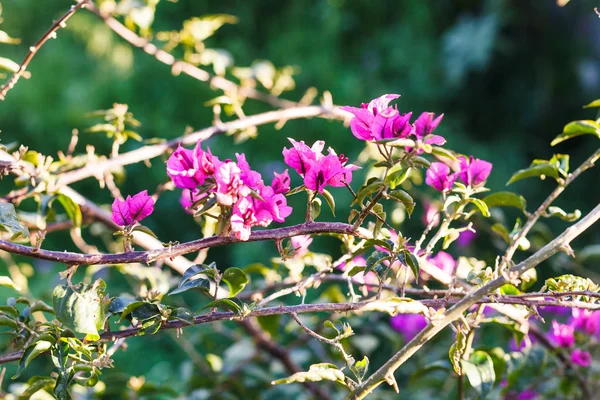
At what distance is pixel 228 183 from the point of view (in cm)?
51

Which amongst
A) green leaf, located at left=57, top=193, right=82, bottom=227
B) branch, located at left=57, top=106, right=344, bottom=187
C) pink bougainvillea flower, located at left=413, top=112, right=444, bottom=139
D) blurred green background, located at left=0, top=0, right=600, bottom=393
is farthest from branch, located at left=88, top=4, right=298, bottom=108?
blurred green background, located at left=0, top=0, right=600, bottom=393

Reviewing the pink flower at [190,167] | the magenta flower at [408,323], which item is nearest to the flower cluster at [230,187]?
the pink flower at [190,167]

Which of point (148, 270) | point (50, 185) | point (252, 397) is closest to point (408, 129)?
point (50, 185)

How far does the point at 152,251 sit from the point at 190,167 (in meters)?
0.07

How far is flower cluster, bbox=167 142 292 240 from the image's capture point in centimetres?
50

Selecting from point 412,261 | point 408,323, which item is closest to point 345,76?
point 408,323

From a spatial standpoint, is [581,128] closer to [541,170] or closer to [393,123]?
[541,170]

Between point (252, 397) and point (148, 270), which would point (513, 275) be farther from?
point (252, 397)

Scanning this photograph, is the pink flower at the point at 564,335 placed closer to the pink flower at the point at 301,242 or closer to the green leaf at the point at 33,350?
the pink flower at the point at 301,242

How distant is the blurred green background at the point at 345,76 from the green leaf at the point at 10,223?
190cm

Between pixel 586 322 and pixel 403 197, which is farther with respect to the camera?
pixel 586 322

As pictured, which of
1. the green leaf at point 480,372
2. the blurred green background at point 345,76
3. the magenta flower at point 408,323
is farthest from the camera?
the blurred green background at point 345,76

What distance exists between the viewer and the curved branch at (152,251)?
51 cm

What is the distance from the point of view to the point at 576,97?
8.84 ft
